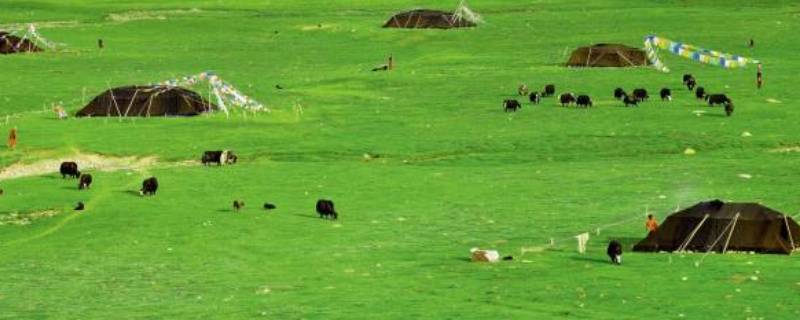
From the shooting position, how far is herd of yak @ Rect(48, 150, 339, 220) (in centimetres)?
5831

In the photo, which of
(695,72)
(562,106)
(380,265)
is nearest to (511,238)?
(380,265)

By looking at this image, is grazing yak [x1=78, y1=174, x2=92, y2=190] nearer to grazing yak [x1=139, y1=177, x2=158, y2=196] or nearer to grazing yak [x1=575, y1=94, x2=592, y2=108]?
grazing yak [x1=139, y1=177, x2=158, y2=196]

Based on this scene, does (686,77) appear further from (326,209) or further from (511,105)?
(326,209)

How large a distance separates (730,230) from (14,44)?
254 ft

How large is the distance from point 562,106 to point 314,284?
137ft

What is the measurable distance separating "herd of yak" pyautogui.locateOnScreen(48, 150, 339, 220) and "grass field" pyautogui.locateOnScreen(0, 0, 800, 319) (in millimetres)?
613

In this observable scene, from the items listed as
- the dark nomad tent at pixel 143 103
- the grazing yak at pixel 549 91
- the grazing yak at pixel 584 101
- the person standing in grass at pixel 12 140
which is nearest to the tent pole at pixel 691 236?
the person standing in grass at pixel 12 140

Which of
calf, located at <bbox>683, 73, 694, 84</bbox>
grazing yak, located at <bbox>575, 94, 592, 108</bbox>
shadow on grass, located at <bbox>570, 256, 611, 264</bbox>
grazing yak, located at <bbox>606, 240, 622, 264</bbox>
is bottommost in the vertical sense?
shadow on grass, located at <bbox>570, 256, 611, 264</bbox>

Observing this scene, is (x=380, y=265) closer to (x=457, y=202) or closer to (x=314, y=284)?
(x=314, y=284)

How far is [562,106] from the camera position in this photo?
86500mm

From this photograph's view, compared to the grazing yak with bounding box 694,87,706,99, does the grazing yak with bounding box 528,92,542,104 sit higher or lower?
lower

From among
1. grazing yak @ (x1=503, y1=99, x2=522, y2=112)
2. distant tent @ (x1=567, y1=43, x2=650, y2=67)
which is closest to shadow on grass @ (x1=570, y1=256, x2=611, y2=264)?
grazing yak @ (x1=503, y1=99, x2=522, y2=112)

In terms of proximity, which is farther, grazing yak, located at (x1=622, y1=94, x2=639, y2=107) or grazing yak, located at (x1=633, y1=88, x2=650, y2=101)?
grazing yak, located at (x1=633, y1=88, x2=650, y2=101)

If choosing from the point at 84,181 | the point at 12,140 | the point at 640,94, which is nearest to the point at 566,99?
the point at 640,94
